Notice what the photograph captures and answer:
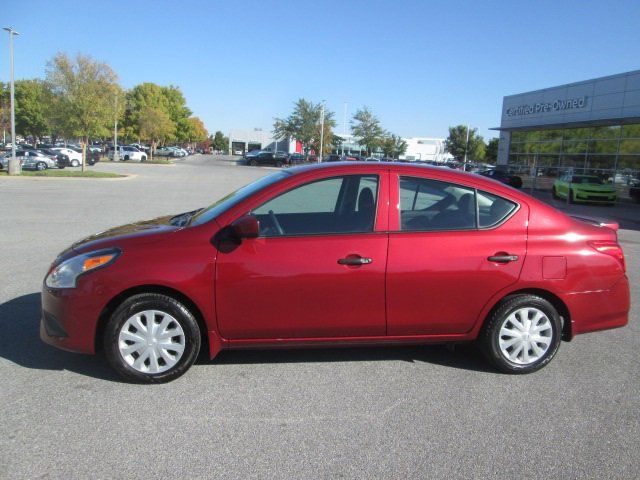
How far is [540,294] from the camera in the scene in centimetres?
432

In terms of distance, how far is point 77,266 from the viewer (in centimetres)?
389

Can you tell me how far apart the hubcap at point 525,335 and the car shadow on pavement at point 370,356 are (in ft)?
0.77

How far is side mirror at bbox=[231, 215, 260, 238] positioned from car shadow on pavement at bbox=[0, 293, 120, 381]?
1.44 meters

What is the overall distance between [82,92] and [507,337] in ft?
98.2

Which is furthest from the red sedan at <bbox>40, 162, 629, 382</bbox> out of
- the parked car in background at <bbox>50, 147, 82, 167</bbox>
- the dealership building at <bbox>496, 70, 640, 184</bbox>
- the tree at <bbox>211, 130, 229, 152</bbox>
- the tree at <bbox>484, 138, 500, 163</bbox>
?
the tree at <bbox>211, 130, 229, 152</bbox>

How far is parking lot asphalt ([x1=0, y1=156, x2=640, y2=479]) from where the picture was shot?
3.02 m

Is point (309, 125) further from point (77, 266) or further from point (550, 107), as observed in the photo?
point (77, 266)

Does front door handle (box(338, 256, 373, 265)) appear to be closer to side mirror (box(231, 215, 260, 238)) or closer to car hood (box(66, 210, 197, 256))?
side mirror (box(231, 215, 260, 238))

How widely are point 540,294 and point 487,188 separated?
942 mm

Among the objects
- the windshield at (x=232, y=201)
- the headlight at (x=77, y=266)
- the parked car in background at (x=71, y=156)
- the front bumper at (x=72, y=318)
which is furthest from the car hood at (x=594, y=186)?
the parked car in background at (x=71, y=156)

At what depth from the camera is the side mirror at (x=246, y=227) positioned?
3.81 meters

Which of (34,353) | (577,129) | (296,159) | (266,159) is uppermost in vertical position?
(577,129)

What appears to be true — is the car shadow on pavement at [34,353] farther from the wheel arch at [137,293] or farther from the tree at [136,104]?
the tree at [136,104]

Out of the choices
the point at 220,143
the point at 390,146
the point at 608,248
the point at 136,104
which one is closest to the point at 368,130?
the point at 390,146
